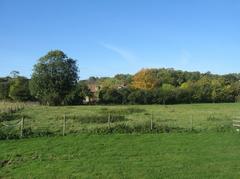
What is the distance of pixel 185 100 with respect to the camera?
10819 centimetres

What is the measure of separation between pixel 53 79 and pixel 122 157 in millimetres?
78484

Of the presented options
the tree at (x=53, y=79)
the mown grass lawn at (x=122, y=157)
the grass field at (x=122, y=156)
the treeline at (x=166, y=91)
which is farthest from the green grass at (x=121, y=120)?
the treeline at (x=166, y=91)

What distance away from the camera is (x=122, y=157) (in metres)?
18.0

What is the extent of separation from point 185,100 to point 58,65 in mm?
35685

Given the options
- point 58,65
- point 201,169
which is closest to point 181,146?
point 201,169

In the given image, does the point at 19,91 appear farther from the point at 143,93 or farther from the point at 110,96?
the point at 143,93

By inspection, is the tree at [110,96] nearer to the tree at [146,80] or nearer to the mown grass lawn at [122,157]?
the tree at [146,80]

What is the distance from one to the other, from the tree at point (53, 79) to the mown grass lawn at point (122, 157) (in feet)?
227

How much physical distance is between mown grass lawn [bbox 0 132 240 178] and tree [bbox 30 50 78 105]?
227ft

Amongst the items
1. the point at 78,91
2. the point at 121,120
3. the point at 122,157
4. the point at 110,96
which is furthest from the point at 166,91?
the point at 122,157

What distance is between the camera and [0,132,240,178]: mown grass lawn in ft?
48.3

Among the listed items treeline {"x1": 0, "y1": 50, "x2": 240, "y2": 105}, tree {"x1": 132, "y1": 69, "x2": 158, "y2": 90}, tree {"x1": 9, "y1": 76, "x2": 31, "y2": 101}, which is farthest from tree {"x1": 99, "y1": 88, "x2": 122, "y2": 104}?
tree {"x1": 132, "y1": 69, "x2": 158, "y2": 90}

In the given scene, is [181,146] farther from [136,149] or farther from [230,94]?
[230,94]

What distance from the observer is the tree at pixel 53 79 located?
92.9 meters
